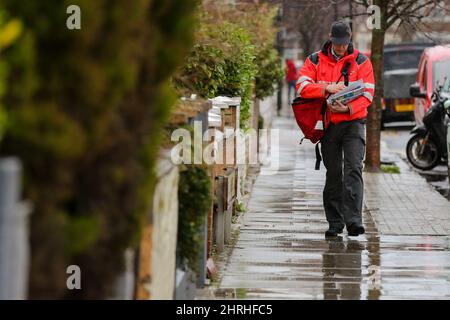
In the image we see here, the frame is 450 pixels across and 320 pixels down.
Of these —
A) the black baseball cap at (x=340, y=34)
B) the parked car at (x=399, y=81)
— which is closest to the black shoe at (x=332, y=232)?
the black baseball cap at (x=340, y=34)

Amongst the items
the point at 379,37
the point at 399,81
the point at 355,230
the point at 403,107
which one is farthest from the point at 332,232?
the point at 399,81

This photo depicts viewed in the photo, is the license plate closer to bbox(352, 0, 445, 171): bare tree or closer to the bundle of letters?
bbox(352, 0, 445, 171): bare tree

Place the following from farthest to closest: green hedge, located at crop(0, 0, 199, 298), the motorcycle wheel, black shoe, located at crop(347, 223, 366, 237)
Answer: the motorcycle wheel < black shoe, located at crop(347, 223, 366, 237) < green hedge, located at crop(0, 0, 199, 298)

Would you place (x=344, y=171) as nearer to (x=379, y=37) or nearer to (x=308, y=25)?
(x=379, y=37)

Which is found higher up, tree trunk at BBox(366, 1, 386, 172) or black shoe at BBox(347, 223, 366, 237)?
Answer: tree trunk at BBox(366, 1, 386, 172)

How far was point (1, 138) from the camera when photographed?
438 centimetres

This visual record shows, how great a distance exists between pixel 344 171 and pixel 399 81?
19.5m

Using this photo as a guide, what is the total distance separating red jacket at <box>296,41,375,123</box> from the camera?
10.7m

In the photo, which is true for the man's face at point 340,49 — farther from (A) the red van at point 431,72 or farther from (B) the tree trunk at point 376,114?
(A) the red van at point 431,72

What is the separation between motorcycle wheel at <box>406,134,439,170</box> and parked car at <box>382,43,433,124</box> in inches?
361

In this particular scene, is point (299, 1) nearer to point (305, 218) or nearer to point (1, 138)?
point (305, 218)

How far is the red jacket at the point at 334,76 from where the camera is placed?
422 inches

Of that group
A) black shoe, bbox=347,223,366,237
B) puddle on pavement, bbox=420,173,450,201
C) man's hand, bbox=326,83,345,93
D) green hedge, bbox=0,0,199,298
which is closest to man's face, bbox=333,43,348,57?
man's hand, bbox=326,83,345,93
